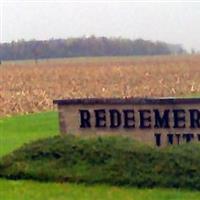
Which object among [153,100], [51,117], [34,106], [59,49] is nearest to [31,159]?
[153,100]

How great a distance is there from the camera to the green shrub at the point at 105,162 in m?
9.91

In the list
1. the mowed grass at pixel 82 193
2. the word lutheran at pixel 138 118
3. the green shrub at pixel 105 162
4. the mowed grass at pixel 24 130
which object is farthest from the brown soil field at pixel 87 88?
the mowed grass at pixel 82 193

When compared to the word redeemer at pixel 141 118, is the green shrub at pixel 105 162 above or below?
below

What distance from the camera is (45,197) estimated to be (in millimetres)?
9656

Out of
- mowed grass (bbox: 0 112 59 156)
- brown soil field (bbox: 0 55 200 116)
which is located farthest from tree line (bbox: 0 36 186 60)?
mowed grass (bbox: 0 112 59 156)

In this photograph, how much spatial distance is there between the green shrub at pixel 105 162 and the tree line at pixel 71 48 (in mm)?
103818

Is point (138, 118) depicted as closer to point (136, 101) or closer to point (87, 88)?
point (136, 101)

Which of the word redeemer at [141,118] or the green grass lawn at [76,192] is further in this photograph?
the word redeemer at [141,118]

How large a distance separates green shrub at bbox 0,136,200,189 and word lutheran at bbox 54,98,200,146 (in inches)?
39.7

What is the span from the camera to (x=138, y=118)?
11789mm

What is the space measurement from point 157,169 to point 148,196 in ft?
1.99

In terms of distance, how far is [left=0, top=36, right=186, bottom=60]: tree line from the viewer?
120 metres

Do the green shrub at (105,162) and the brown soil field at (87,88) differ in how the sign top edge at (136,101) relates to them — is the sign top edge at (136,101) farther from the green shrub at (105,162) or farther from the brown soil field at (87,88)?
the brown soil field at (87,88)

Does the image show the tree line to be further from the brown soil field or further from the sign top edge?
the sign top edge
